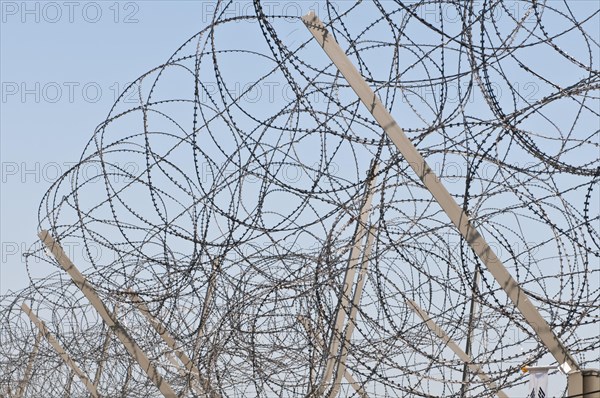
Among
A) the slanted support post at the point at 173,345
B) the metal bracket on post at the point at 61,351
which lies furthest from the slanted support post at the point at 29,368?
the slanted support post at the point at 173,345

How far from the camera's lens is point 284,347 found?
9914 mm

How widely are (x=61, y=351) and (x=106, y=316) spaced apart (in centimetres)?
430

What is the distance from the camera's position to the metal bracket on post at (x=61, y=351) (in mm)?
14422

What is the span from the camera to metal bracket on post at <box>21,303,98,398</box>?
14.4 metres

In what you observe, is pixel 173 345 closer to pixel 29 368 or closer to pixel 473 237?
pixel 473 237

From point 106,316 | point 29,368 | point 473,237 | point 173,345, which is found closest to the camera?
point 473,237

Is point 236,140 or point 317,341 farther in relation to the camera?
point 317,341

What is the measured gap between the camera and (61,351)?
14875 millimetres

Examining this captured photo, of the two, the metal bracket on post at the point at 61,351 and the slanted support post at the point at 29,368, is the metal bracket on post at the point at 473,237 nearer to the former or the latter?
the metal bracket on post at the point at 61,351

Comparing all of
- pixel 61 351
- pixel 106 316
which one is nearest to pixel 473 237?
pixel 106 316

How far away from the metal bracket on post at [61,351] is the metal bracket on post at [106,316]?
3112mm

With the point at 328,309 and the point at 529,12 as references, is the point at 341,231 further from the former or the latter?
the point at 529,12

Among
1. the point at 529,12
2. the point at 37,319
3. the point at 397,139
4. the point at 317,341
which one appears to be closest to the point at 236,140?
the point at 397,139

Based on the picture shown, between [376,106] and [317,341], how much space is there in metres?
4.54
